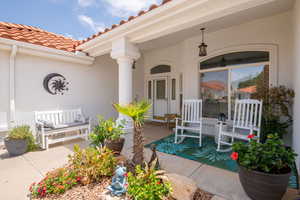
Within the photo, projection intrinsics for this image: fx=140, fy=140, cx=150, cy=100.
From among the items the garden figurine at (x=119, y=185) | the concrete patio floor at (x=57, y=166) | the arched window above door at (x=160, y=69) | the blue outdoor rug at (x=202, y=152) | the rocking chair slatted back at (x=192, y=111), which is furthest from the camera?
the arched window above door at (x=160, y=69)

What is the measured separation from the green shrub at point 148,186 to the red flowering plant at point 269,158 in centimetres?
87

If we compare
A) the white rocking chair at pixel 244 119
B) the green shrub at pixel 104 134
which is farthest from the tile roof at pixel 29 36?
the white rocking chair at pixel 244 119

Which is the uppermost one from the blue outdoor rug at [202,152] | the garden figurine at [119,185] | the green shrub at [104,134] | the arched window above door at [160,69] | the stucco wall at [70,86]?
the arched window above door at [160,69]

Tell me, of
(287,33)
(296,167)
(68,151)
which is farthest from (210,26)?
(68,151)

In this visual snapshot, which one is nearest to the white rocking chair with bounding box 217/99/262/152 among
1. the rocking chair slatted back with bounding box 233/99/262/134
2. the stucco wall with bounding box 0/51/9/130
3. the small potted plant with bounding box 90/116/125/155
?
the rocking chair slatted back with bounding box 233/99/262/134

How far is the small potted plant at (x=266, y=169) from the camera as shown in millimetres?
1380

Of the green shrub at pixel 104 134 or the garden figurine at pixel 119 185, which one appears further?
the green shrub at pixel 104 134

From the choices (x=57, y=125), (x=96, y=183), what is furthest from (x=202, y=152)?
(x=57, y=125)

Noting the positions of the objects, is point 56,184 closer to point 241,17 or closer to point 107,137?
point 107,137

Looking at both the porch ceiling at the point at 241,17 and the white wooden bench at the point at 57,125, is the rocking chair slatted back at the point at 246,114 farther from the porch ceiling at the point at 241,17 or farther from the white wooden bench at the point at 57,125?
the white wooden bench at the point at 57,125

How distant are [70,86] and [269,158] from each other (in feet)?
15.5

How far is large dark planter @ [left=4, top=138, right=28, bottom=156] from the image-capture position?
279 centimetres

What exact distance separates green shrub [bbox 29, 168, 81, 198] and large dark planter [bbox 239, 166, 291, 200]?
1.98 m

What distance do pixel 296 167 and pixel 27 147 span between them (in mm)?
4921
